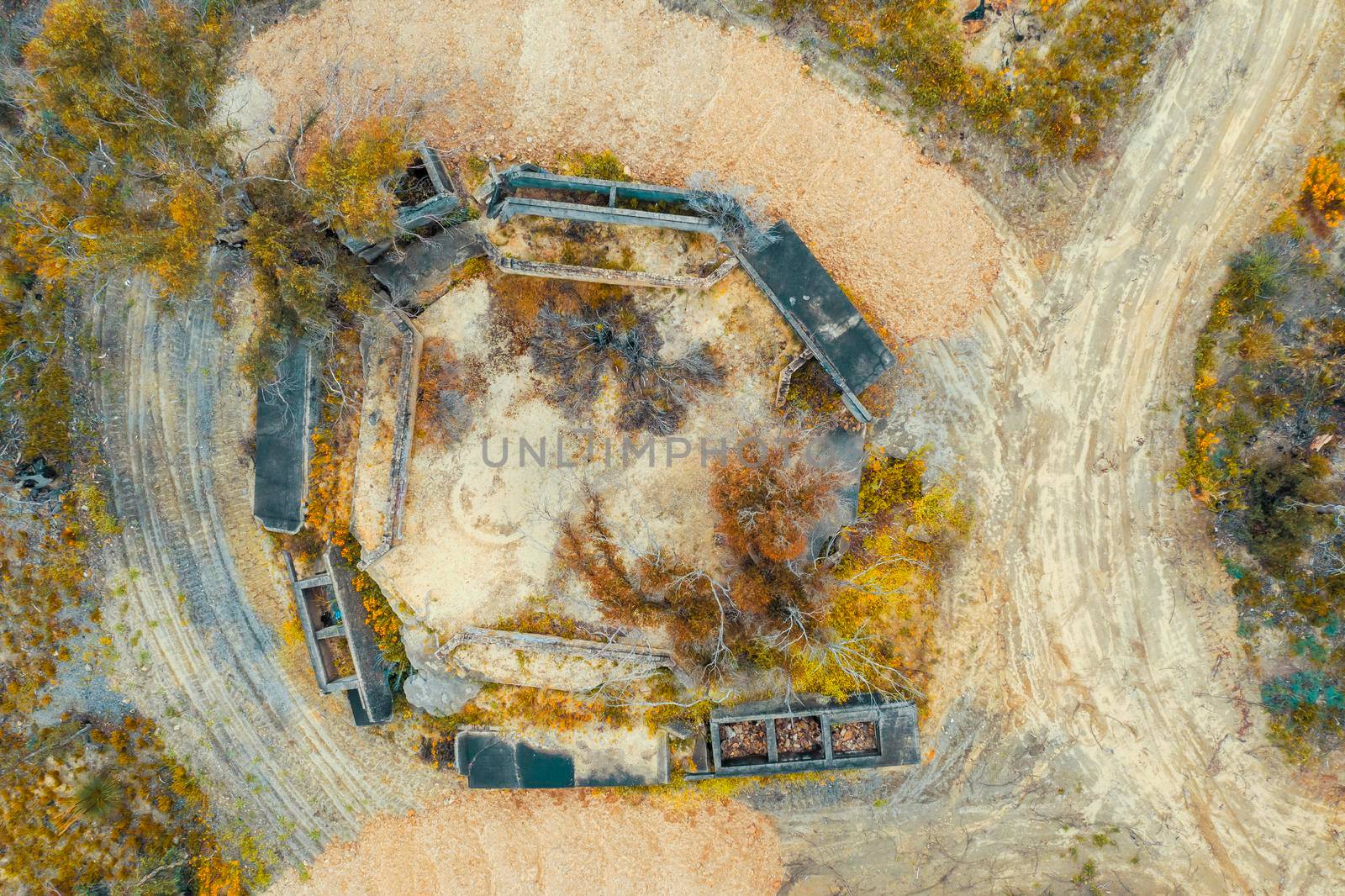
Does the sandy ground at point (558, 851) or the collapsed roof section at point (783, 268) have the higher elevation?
the collapsed roof section at point (783, 268)

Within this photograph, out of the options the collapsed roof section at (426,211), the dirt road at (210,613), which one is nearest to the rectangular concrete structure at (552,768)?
the dirt road at (210,613)

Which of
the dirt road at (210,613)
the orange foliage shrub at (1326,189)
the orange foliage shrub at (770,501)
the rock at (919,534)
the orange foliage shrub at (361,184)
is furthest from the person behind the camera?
the dirt road at (210,613)

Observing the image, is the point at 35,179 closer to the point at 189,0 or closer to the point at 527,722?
the point at 189,0

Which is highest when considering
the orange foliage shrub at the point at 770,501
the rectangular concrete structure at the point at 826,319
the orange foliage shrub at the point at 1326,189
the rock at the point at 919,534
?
the orange foliage shrub at the point at 1326,189

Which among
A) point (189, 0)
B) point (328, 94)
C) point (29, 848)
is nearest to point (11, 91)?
point (189, 0)

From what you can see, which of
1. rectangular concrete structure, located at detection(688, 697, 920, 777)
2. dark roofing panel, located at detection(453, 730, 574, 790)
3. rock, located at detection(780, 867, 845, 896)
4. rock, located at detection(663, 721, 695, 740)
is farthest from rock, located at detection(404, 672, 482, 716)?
rock, located at detection(780, 867, 845, 896)

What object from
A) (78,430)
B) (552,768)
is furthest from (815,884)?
(78,430)

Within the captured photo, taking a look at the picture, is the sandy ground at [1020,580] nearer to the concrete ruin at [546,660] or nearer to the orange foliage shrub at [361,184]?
the orange foliage shrub at [361,184]
